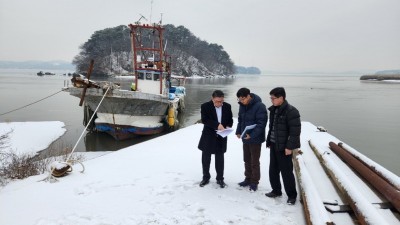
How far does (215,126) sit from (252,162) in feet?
3.16

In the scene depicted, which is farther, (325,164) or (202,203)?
(325,164)

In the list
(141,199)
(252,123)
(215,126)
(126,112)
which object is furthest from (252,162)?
(126,112)

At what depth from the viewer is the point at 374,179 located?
530cm

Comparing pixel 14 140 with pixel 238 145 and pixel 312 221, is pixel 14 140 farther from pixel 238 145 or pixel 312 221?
pixel 312 221

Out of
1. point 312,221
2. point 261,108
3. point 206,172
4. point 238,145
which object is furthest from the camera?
point 238,145

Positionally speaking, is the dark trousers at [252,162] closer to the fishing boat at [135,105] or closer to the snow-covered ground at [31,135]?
the snow-covered ground at [31,135]

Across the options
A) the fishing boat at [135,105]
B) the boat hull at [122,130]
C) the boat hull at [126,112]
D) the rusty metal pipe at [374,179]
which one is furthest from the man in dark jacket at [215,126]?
the boat hull at [122,130]

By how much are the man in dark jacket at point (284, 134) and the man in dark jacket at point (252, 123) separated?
1.03ft

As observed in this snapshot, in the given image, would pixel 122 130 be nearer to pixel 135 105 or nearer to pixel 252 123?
pixel 135 105

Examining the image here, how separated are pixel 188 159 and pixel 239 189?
99.6 inches

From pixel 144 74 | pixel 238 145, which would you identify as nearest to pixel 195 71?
pixel 144 74

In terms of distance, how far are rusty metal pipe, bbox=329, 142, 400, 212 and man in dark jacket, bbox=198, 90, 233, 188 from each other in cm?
269

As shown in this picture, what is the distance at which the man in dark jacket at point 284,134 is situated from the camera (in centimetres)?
455

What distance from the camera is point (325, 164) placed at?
6551 millimetres
